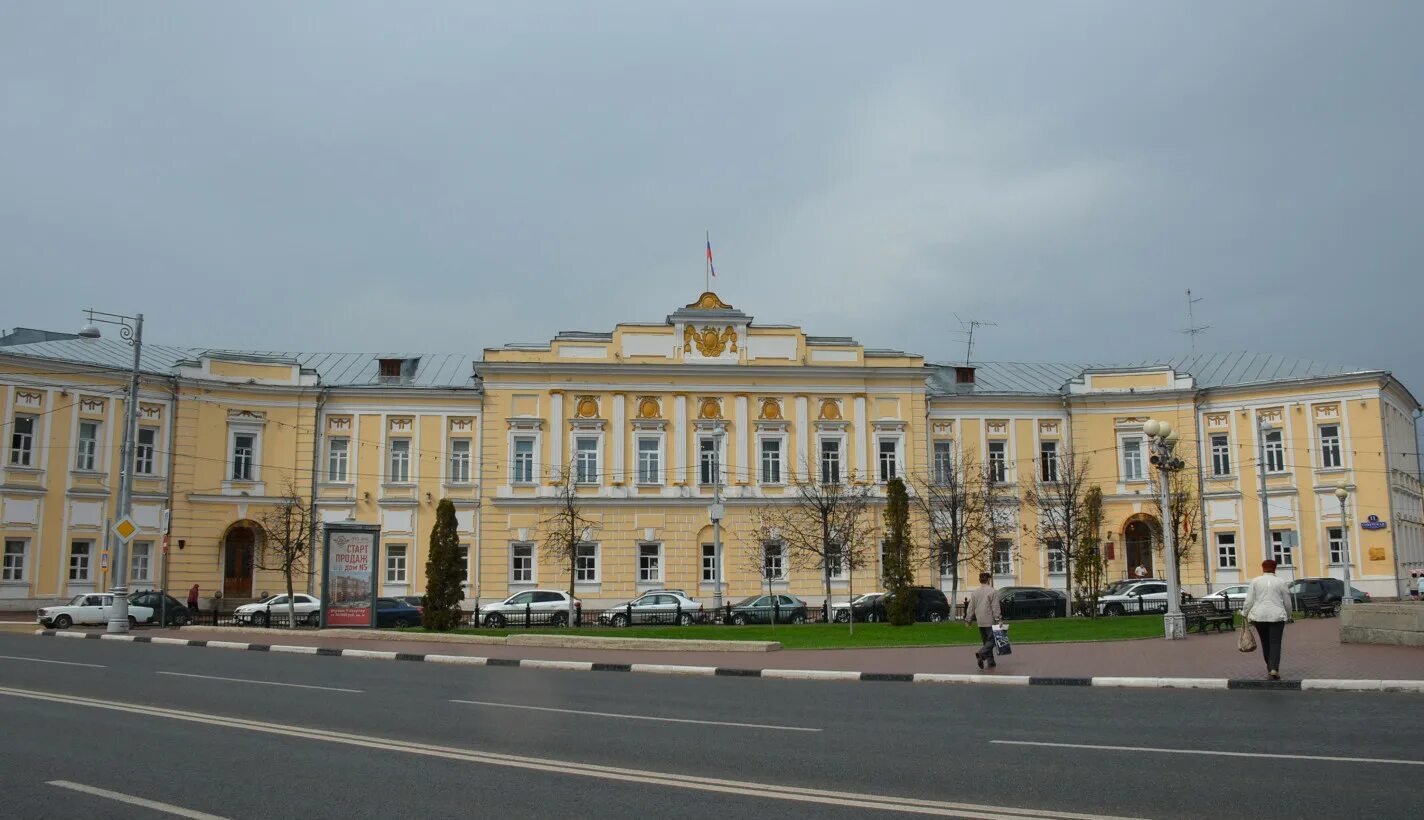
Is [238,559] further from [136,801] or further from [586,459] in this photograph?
[136,801]

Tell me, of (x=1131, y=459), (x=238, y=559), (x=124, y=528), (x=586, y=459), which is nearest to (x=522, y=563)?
(x=586, y=459)

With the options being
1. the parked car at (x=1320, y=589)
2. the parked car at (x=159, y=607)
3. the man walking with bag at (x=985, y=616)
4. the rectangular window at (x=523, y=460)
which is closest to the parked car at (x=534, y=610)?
the rectangular window at (x=523, y=460)

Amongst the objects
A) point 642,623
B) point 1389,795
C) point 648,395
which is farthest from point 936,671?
point 648,395

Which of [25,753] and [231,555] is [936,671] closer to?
[25,753]

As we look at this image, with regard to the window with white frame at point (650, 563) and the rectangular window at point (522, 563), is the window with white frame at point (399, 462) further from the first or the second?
the window with white frame at point (650, 563)

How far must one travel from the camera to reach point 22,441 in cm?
4344

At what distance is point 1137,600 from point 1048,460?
A: 1357 cm

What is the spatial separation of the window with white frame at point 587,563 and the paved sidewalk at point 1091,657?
847 inches

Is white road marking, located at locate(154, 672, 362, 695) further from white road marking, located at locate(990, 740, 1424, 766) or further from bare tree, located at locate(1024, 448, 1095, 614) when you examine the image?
bare tree, located at locate(1024, 448, 1095, 614)

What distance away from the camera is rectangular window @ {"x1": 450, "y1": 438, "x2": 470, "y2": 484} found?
51.8 metres

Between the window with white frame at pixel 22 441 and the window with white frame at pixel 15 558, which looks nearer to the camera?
the window with white frame at pixel 15 558

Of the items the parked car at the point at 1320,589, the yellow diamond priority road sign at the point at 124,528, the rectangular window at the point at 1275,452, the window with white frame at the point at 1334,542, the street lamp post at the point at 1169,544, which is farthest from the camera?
the rectangular window at the point at 1275,452

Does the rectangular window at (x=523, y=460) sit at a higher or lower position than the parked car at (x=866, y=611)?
higher

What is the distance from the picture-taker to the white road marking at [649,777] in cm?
742
